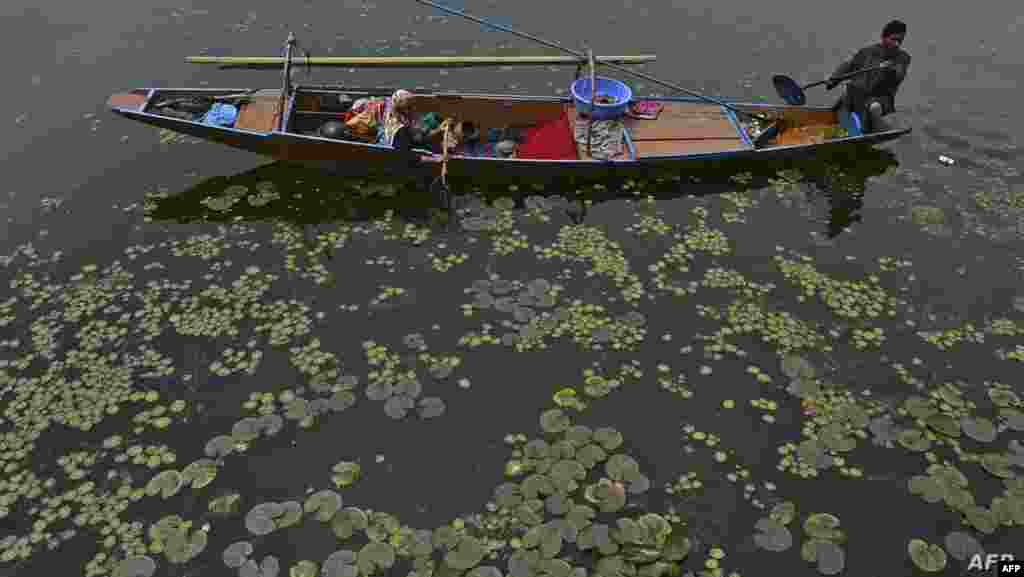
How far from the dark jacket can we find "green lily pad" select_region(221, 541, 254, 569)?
10450 millimetres

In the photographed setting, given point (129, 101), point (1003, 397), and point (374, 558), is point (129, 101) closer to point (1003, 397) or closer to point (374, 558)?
point (374, 558)

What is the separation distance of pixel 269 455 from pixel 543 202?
543 cm

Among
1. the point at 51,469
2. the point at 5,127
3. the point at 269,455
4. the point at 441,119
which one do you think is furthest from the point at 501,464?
the point at 5,127

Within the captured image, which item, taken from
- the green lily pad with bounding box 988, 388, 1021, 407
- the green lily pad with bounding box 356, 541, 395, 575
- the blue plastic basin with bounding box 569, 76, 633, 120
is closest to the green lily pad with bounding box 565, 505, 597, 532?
the green lily pad with bounding box 356, 541, 395, 575

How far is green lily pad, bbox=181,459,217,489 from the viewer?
720 centimetres

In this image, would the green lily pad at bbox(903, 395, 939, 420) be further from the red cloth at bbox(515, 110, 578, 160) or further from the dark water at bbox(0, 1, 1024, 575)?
the red cloth at bbox(515, 110, 578, 160)

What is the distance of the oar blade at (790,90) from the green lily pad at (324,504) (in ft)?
30.3

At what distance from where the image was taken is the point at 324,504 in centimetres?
703

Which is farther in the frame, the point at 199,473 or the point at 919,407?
the point at 919,407

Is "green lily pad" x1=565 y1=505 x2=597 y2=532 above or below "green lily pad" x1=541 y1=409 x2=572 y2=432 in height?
below

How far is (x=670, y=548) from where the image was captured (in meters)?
6.77

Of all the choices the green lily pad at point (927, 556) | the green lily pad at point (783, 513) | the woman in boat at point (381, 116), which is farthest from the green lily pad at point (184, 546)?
the green lily pad at point (927, 556)

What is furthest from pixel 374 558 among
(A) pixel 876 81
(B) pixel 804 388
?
(A) pixel 876 81

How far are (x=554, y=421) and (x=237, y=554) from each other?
3346 mm
